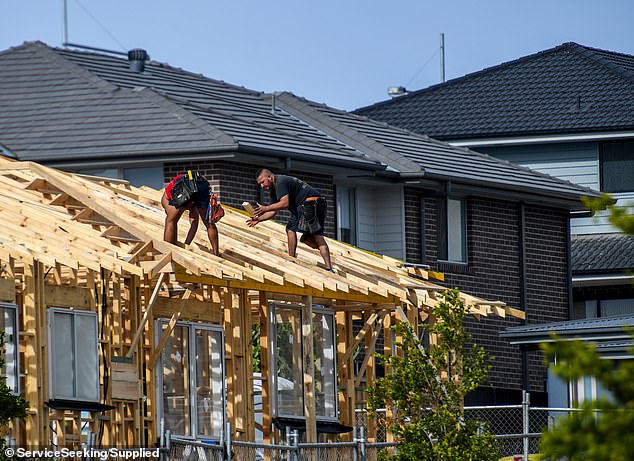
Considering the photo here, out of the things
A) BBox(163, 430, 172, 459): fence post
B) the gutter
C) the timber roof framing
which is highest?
the timber roof framing

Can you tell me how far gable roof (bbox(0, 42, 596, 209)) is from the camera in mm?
28250

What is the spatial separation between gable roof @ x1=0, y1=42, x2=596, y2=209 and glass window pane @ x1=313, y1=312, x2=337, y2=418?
533 cm

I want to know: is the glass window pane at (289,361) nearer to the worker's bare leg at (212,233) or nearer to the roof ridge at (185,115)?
the worker's bare leg at (212,233)

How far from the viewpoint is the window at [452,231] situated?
108ft

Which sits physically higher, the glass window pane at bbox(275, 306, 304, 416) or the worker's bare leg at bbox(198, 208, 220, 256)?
the worker's bare leg at bbox(198, 208, 220, 256)

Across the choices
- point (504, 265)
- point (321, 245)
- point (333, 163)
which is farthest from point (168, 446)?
point (504, 265)

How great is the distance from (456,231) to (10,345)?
17265 millimetres

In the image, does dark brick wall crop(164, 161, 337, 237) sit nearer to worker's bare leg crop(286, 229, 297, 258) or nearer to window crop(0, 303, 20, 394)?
worker's bare leg crop(286, 229, 297, 258)

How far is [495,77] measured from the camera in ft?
143

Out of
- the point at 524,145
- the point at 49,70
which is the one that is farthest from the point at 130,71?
the point at 524,145

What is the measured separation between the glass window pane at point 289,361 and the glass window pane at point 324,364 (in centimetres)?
94

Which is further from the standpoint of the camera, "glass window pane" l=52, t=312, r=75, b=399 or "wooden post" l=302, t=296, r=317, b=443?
"wooden post" l=302, t=296, r=317, b=443

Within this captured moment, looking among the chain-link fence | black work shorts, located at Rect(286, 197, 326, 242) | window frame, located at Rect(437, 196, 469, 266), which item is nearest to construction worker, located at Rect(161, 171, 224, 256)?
black work shorts, located at Rect(286, 197, 326, 242)

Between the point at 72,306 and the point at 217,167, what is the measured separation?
969 centimetres
